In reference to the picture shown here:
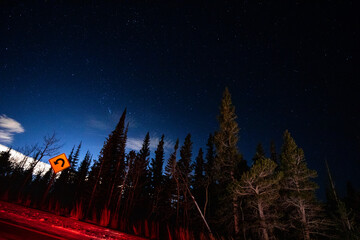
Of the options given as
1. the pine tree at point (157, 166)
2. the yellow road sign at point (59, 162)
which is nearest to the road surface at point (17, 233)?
the yellow road sign at point (59, 162)

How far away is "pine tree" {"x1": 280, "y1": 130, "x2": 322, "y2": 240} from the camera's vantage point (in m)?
16.3

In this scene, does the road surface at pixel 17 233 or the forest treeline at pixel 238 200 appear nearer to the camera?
the road surface at pixel 17 233

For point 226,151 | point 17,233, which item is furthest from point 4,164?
point 17,233

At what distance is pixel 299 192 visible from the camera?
17.5m

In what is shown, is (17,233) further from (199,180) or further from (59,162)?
(199,180)

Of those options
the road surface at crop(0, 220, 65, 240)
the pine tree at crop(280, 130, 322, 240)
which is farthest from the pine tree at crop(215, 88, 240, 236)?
the road surface at crop(0, 220, 65, 240)

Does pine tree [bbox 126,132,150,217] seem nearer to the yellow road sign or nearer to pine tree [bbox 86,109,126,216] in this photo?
pine tree [bbox 86,109,126,216]

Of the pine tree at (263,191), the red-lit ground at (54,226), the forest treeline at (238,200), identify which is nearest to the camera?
the red-lit ground at (54,226)

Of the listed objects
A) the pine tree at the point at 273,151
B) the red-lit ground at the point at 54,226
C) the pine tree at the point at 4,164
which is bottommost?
the red-lit ground at the point at 54,226

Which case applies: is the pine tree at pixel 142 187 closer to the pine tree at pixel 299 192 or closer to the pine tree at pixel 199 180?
the pine tree at pixel 199 180

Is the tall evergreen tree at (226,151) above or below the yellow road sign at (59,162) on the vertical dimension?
above

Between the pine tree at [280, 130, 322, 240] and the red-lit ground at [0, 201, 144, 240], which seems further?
the pine tree at [280, 130, 322, 240]

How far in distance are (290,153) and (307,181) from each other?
358 cm

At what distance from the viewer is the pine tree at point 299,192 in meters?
16.3
